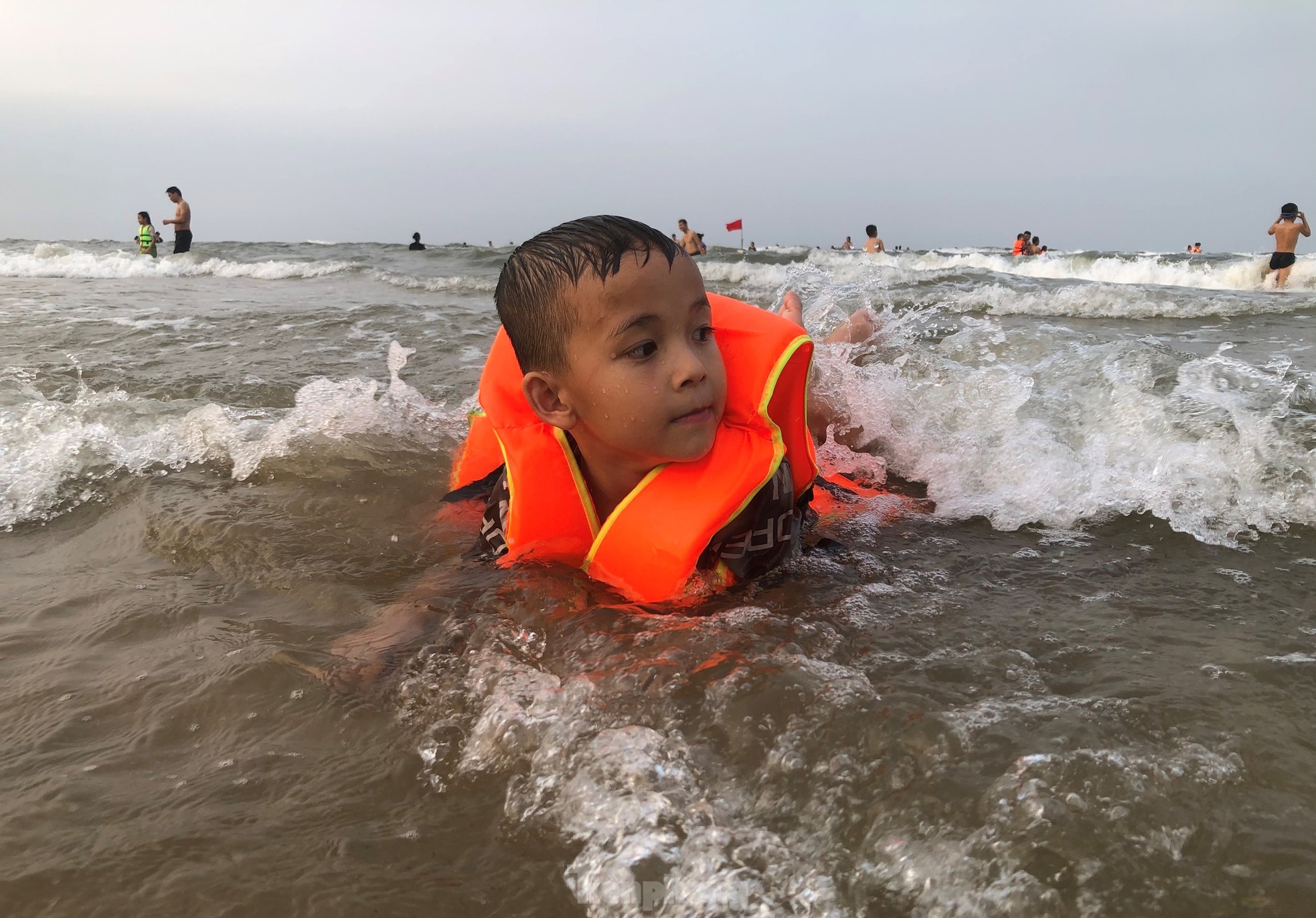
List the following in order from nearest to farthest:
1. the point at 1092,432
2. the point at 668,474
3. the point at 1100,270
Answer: the point at 668,474 → the point at 1092,432 → the point at 1100,270

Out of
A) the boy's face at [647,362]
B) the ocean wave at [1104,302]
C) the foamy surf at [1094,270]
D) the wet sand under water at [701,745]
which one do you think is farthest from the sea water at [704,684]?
the foamy surf at [1094,270]

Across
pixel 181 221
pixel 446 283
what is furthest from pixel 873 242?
pixel 181 221

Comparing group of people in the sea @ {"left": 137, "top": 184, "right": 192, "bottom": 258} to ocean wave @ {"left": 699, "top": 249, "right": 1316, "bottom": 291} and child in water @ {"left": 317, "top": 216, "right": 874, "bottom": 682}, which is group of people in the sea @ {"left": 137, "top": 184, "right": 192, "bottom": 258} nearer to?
ocean wave @ {"left": 699, "top": 249, "right": 1316, "bottom": 291}

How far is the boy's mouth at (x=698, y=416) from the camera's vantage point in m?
1.98

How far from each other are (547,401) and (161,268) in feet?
60.5

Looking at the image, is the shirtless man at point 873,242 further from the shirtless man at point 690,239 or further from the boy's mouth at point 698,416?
the boy's mouth at point 698,416

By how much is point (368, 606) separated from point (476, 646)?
505 mm

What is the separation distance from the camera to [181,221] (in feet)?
55.4

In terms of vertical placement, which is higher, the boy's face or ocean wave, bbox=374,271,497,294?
ocean wave, bbox=374,271,497,294

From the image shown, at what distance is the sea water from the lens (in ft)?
4.07

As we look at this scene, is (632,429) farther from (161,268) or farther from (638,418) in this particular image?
(161,268)

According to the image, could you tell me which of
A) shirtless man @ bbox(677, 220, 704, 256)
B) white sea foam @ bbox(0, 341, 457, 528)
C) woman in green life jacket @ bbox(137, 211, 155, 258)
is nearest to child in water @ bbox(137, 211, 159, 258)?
woman in green life jacket @ bbox(137, 211, 155, 258)

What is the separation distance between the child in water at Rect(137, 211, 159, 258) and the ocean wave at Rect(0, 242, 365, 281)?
9.7 inches

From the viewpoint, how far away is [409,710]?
1723mm
